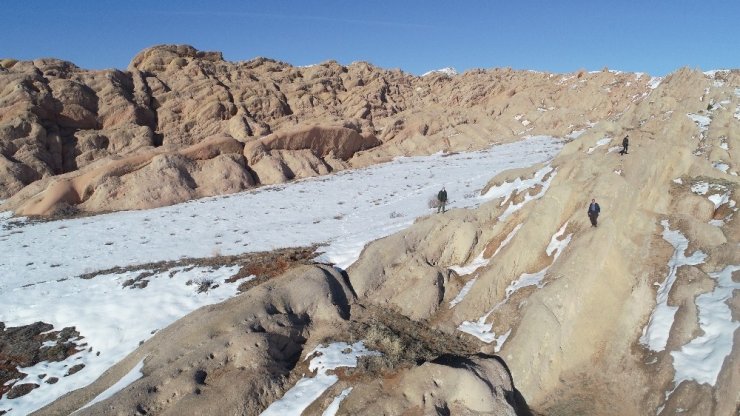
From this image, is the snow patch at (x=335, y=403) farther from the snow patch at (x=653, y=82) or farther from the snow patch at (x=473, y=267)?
the snow patch at (x=653, y=82)

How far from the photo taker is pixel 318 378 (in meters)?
10.8

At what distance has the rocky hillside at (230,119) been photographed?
35906 millimetres

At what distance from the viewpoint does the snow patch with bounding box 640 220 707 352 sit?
9.87 metres

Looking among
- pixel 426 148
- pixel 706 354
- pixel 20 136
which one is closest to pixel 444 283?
pixel 706 354

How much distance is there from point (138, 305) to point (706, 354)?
1638 cm

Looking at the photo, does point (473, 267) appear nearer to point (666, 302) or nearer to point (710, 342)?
point (666, 302)

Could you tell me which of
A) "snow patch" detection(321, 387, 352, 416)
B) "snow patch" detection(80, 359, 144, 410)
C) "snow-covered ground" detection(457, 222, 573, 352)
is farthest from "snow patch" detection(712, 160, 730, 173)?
"snow patch" detection(80, 359, 144, 410)

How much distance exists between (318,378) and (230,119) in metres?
42.5

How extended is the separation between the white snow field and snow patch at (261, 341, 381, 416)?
4.91 meters

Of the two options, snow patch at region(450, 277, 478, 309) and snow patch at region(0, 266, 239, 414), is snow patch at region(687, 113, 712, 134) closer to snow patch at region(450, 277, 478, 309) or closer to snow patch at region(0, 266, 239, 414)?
snow patch at region(450, 277, 478, 309)

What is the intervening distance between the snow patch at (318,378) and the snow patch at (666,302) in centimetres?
633

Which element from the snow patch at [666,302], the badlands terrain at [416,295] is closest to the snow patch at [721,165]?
the badlands terrain at [416,295]

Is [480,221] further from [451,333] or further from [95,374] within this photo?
[95,374]

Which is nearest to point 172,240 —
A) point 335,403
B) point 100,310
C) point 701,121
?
point 100,310
